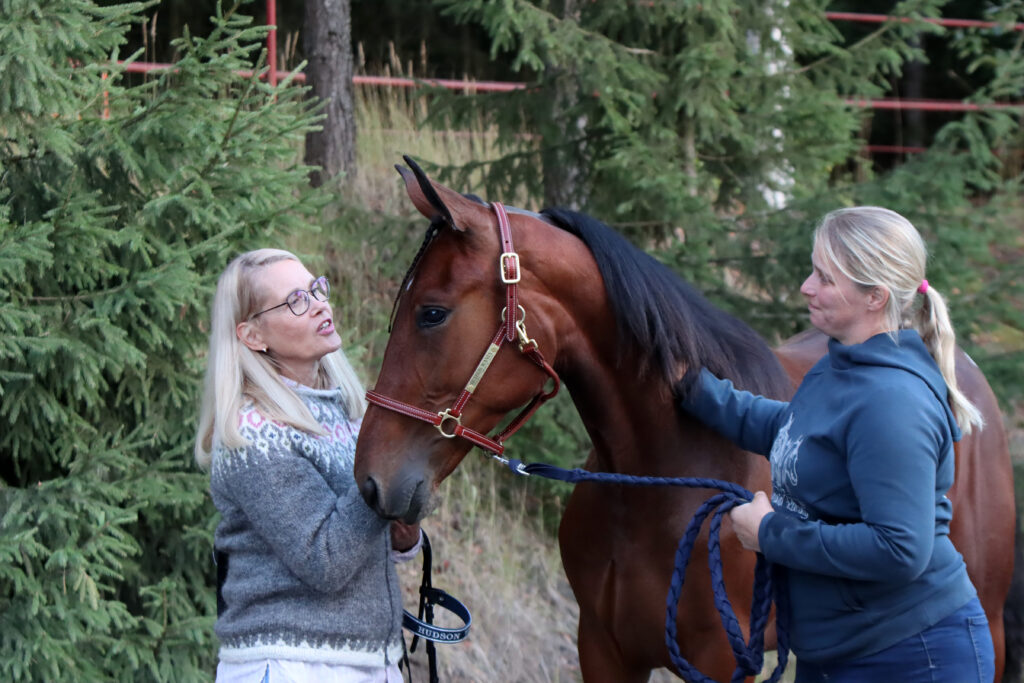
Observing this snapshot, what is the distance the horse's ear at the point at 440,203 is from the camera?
6.50ft

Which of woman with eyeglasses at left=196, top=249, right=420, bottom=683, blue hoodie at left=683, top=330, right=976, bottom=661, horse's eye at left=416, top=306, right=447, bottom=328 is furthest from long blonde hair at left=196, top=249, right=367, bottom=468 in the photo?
blue hoodie at left=683, top=330, right=976, bottom=661

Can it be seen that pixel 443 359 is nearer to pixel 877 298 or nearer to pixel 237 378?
pixel 237 378

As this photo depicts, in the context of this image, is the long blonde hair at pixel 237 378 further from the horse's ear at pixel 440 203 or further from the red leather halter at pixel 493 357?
the horse's ear at pixel 440 203

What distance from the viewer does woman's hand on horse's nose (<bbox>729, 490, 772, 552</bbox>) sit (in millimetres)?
1851

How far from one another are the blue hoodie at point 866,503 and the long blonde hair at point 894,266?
0.05 metres

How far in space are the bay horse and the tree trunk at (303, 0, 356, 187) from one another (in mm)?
4183

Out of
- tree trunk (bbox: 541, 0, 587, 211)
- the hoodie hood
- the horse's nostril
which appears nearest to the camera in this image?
the hoodie hood

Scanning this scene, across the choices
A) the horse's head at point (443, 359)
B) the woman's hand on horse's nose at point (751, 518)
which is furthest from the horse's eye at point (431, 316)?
the woman's hand on horse's nose at point (751, 518)

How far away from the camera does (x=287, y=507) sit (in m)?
1.93

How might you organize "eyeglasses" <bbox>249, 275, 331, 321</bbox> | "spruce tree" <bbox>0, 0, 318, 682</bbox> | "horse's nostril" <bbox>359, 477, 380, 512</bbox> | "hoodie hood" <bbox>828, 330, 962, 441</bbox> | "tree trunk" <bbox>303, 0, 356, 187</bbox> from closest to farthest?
"hoodie hood" <bbox>828, 330, 962, 441</bbox> → "horse's nostril" <bbox>359, 477, 380, 512</bbox> → "eyeglasses" <bbox>249, 275, 331, 321</bbox> → "spruce tree" <bbox>0, 0, 318, 682</bbox> → "tree trunk" <bbox>303, 0, 356, 187</bbox>

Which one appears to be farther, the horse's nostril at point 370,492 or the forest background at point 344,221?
the forest background at point 344,221

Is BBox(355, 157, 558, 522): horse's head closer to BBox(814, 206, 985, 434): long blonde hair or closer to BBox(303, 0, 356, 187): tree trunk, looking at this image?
BBox(814, 206, 985, 434): long blonde hair

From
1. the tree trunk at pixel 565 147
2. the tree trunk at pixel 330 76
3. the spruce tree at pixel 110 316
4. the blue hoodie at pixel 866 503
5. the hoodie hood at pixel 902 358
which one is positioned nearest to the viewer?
the blue hoodie at pixel 866 503

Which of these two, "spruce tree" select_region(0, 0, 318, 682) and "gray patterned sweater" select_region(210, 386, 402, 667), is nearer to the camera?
"gray patterned sweater" select_region(210, 386, 402, 667)
